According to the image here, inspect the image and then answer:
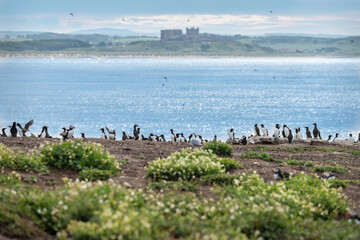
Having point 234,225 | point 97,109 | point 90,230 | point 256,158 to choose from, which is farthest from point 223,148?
point 97,109

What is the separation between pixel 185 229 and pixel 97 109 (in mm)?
72120

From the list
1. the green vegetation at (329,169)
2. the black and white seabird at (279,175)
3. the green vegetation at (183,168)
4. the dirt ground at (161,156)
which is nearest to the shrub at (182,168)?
the green vegetation at (183,168)

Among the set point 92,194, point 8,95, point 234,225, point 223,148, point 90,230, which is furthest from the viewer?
point 8,95

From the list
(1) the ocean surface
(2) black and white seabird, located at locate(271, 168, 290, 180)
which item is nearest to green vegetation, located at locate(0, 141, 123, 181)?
(2) black and white seabird, located at locate(271, 168, 290, 180)

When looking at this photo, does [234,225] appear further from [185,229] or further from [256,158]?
[256,158]

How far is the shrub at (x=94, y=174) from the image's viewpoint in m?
10.9

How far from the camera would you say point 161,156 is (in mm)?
15234

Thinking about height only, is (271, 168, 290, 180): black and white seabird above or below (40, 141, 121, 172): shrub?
below

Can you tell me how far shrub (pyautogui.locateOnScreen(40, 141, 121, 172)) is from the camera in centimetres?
1183

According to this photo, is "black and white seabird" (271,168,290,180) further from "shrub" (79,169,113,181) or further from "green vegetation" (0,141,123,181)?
"shrub" (79,169,113,181)

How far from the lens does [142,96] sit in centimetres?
10038

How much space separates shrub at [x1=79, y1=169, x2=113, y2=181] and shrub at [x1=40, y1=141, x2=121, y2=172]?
45 cm

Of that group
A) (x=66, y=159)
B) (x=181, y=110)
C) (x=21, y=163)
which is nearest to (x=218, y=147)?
(x=66, y=159)

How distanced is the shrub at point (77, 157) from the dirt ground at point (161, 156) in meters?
0.25
